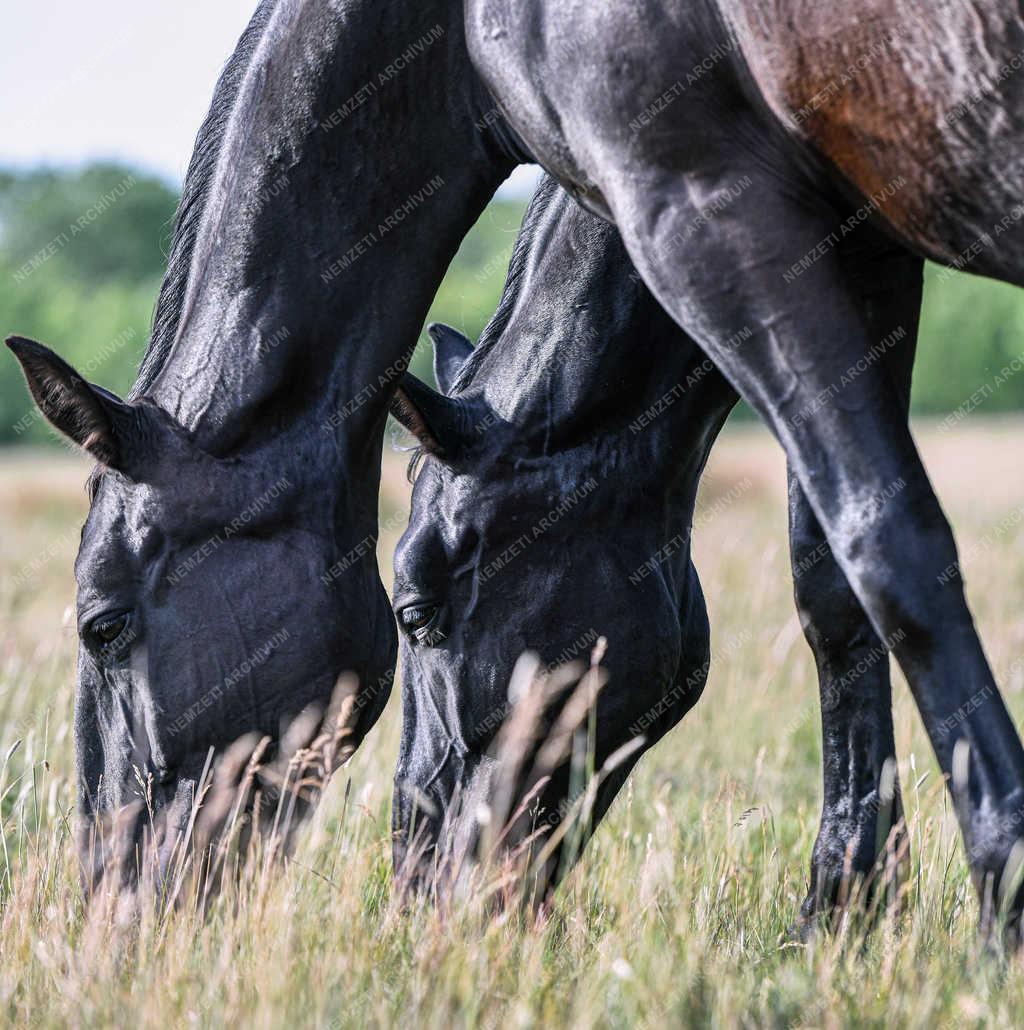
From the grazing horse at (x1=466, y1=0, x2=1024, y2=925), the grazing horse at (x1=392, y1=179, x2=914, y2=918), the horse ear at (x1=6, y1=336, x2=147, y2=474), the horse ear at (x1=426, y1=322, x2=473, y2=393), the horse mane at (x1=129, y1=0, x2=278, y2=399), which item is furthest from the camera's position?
the horse ear at (x1=426, y1=322, x2=473, y2=393)

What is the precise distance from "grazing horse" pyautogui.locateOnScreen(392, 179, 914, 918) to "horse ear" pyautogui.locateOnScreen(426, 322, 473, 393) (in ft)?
2.41

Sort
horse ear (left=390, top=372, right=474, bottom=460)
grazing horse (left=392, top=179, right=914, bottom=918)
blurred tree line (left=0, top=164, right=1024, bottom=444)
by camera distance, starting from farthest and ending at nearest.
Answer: blurred tree line (left=0, top=164, right=1024, bottom=444) → grazing horse (left=392, top=179, right=914, bottom=918) → horse ear (left=390, top=372, right=474, bottom=460)

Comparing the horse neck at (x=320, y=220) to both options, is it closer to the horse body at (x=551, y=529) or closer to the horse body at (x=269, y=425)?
the horse body at (x=269, y=425)

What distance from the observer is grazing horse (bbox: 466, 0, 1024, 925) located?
9.04 feet

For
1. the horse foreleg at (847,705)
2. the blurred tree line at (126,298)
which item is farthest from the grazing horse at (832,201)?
the blurred tree line at (126,298)

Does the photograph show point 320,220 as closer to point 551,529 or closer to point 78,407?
point 78,407

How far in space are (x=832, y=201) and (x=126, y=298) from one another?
63.0 metres

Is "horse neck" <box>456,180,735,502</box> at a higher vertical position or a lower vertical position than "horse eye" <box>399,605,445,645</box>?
higher

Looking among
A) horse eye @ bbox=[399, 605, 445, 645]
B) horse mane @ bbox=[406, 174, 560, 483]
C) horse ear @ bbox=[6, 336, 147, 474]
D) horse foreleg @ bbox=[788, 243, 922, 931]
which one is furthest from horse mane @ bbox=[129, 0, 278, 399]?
horse foreleg @ bbox=[788, 243, 922, 931]

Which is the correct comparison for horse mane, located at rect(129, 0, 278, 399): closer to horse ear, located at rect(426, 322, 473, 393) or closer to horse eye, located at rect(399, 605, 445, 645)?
horse eye, located at rect(399, 605, 445, 645)

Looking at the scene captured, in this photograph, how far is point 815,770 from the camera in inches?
250

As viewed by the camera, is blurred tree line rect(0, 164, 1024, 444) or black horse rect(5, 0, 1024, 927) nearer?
black horse rect(5, 0, 1024, 927)

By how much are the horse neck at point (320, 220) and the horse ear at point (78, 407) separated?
18 centimetres

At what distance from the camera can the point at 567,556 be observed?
163 inches
